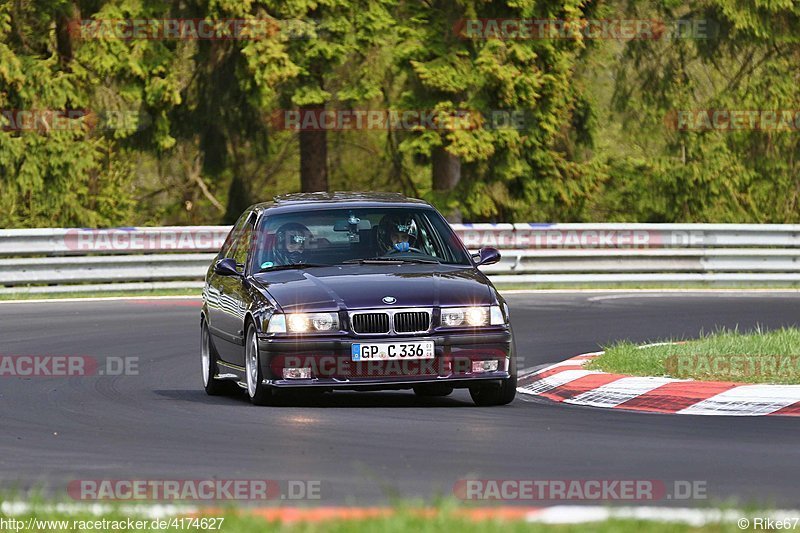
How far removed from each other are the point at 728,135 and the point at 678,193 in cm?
179

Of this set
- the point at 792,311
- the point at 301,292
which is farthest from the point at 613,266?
the point at 301,292

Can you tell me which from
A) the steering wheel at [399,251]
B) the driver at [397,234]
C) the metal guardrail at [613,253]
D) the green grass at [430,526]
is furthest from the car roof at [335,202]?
the metal guardrail at [613,253]

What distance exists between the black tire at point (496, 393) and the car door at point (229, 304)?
1.77m

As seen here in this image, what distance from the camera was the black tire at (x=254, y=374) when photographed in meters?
11.8

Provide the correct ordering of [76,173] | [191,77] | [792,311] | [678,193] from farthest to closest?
[678,193], [191,77], [76,173], [792,311]

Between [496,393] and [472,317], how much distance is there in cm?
67

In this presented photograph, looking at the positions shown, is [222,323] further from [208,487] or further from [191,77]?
[191,77]

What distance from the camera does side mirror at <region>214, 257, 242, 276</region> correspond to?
511 inches

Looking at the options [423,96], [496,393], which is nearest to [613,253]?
[423,96]

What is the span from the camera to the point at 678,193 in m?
37.1

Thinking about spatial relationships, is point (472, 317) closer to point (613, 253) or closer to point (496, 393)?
point (496, 393)

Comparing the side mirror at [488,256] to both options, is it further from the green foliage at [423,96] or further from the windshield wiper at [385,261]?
Answer: the green foliage at [423,96]

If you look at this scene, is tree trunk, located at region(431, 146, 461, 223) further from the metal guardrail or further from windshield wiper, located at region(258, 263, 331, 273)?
windshield wiper, located at region(258, 263, 331, 273)

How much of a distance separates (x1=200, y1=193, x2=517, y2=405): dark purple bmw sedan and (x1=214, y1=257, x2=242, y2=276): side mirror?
A: 0.03ft
